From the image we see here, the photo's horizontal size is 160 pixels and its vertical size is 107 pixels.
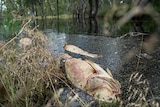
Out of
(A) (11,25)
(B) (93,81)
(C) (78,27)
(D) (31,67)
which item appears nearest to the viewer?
(D) (31,67)

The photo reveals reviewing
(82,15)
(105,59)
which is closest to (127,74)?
(105,59)

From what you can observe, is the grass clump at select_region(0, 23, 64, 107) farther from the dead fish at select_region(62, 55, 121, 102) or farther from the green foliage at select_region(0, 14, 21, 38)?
the green foliage at select_region(0, 14, 21, 38)

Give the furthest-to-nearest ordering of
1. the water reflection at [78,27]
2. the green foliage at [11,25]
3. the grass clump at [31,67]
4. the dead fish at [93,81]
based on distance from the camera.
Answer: the water reflection at [78,27] → the green foliage at [11,25] → the dead fish at [93,81] → the grass clump at [31,67]

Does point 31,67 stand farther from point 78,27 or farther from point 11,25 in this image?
point 78,27

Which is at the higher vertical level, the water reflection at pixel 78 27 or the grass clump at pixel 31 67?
the grass clump at pixel 31 67

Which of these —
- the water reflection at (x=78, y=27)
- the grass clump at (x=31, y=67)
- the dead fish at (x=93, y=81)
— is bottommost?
the water reflection at (x=78, y=27)

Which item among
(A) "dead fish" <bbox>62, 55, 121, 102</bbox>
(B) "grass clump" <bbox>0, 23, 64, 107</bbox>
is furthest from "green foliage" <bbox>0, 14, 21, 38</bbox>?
(A) "dead fish" <bbox>62, 55, 121, 102</bbox>

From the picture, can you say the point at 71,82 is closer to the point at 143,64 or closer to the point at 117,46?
the point at 143,64

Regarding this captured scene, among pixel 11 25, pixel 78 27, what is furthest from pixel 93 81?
pixel 78 27

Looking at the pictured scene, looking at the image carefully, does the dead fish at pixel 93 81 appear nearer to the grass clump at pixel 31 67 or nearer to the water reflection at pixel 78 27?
the grass clump at pixel 31 67

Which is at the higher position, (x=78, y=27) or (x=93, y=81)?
(x=93, y=81)

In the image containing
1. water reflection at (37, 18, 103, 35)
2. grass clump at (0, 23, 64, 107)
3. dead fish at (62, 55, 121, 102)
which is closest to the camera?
grass clump at (0, 23, 64, 107)

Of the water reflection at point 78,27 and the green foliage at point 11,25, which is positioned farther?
the water reflection at point 78,27

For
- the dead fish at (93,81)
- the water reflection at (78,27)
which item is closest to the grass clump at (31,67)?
the dead fish at (93,81)
